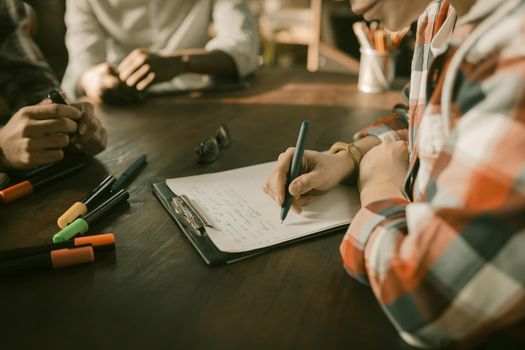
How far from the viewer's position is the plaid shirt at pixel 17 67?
120 cm

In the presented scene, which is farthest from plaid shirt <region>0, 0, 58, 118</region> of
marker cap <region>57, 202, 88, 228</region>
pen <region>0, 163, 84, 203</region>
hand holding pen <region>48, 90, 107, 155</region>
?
marker cap <region>57, 202, 88, 228</region>

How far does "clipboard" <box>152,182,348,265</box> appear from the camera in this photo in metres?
0.54

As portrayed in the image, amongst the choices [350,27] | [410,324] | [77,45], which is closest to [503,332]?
[410,324]

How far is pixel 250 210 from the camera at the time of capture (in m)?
0.66

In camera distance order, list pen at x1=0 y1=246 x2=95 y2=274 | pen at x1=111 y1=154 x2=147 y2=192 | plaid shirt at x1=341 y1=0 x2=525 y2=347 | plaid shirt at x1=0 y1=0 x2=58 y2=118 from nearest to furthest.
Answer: plaid shirt at x1=341 y1=0 x2=525 y2=347
pen at x1=0 y1=246 x2=95 y2=274
pen at x1=111 y1=154 x2=147 y2=192
plaid shirt at x1=0 y1=0 x2=58 y2=118

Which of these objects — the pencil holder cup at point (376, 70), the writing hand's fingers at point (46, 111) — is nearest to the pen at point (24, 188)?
the writing hand's fingers at point (46, 111)

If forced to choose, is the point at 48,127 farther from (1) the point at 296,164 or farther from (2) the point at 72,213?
(1) the point at 296,164

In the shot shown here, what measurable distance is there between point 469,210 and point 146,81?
1098mm

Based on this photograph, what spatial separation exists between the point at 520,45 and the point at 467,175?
0.39ft

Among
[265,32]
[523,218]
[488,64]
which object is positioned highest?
[488,64]

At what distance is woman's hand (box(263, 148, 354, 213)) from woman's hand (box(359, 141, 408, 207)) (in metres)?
0.04

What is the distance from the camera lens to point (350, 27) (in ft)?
10.2

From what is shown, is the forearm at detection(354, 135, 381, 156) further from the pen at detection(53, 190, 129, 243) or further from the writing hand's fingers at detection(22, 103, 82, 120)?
the writing hand's fingers at detection(22, 103, 82, 120)

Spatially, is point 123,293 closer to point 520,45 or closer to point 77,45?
point 520,45
